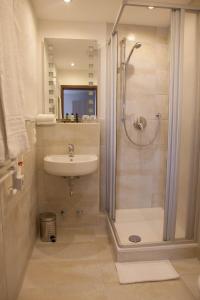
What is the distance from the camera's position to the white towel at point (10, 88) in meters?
1.01

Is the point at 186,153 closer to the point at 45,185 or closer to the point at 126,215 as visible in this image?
the point at 126,215

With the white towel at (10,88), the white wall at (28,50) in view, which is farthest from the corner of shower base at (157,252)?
the white wall at (28,50)

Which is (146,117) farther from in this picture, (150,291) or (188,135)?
(150,291)

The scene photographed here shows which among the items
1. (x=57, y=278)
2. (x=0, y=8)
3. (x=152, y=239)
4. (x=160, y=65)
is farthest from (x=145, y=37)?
(x=57, y=278)

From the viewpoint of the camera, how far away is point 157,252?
6.22ft

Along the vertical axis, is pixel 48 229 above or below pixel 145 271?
above

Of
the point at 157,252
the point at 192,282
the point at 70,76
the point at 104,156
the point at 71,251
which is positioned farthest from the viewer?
the point at 104,156

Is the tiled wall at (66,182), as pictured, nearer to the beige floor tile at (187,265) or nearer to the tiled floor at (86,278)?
the tiled floor at (86,278)

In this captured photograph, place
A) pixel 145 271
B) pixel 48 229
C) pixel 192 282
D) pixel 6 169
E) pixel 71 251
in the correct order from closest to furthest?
pixel 6 169
pixel 192 282
pixel 145 271
pixel 71 251
pixel 48 229

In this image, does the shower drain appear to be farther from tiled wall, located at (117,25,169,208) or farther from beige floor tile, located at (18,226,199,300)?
tiled wall, located at (117,25,169,208)

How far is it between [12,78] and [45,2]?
137 centimetres

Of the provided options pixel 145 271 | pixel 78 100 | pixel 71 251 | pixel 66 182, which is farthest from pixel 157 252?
pixel 78 100

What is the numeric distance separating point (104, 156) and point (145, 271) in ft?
4.12

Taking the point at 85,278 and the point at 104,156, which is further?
the point at 104,156
